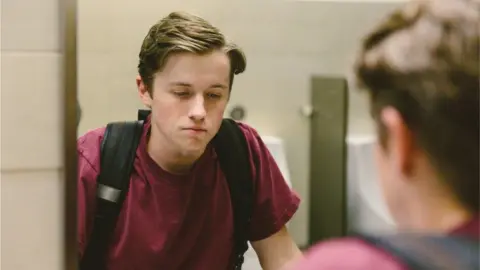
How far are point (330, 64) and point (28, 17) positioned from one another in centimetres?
42

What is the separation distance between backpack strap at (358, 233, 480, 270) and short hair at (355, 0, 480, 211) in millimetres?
35

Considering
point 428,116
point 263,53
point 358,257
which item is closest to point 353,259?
point 358,257

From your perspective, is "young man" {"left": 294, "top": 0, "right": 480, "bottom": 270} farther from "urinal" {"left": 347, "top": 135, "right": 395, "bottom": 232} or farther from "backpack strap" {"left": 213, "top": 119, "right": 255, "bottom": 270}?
"backpack strap" {"left": 213, "top": 119, "right": 255, "bottom": 270}

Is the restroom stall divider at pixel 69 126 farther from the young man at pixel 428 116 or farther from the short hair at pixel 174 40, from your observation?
the young man at pixel 428 116

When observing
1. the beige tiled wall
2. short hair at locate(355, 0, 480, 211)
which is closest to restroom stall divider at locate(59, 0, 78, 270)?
the beige tiled wall

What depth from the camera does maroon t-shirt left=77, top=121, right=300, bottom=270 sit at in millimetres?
853

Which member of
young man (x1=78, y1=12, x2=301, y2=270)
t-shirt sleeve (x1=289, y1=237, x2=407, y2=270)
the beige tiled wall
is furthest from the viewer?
young man (x1=78, y1=12, x2=301, y2=270)

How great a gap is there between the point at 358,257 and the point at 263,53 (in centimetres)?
53

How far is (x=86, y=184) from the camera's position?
82cm

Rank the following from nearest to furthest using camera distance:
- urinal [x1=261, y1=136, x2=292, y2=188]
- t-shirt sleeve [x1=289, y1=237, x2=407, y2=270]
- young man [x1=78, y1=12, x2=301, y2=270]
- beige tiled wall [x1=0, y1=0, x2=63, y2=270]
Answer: t-shirt sleeve [x1=289, y1=237, x2=407, y2=270], beige tiled wall [x1=0, y1=0, x2=63, y2=270], young man [x1=78, y1=12, x2=301, y2=270], urinal [x1=261, y1=136, x2=292, y2=188]

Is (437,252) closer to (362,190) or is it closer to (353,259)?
(353,259)

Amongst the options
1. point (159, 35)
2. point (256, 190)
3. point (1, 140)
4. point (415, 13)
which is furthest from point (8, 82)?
point (415, 13)

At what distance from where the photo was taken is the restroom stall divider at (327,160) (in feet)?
2.92

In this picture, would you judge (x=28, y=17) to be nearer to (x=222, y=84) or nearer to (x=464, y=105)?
(x=222, y=84)
